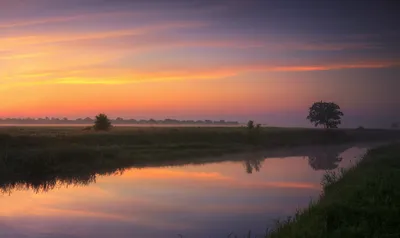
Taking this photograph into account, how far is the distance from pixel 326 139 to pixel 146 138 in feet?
130

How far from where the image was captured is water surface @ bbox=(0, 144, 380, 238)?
45.9ft

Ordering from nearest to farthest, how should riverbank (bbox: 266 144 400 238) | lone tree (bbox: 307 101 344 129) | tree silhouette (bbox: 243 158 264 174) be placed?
riverbank (bbox: 266 144 400 238) < tree silhouette (bbox: 243 158 264 174) < lone tree (bbox: 307 101 344 129)

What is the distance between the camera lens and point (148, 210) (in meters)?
17.1

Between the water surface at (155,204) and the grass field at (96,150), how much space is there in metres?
1.93

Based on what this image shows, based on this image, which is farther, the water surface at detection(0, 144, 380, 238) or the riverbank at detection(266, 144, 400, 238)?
the water surface at detection(0, 144, 380, 238)

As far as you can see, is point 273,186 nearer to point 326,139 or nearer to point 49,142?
point 49,142

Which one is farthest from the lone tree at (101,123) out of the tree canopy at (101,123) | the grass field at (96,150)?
the grass field at (96,150)

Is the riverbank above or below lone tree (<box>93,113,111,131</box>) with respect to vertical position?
below

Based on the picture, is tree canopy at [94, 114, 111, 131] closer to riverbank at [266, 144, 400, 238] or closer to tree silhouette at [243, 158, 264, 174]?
tree silhouette at [243, 158, 264, 174]

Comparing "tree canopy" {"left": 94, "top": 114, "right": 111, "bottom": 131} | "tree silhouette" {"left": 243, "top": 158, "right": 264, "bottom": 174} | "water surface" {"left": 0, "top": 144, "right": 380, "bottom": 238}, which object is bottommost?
"water surface" {"left": 0, "top": 144, "right": 380, "bottom": 238}

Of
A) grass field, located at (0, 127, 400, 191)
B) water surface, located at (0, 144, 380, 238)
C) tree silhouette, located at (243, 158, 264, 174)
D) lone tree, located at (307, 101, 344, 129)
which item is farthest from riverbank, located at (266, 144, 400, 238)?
lone tree, located at (307, 101, 344, 129)

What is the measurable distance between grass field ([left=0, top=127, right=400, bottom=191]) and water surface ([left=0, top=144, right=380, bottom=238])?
193 cm

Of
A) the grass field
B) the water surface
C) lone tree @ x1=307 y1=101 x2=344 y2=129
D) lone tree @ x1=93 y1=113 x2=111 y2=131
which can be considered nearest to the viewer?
the water surface

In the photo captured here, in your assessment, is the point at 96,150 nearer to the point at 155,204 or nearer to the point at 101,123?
the point at 155,204
